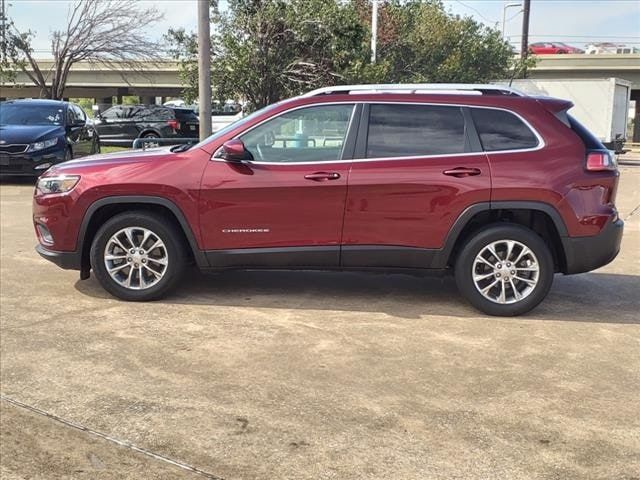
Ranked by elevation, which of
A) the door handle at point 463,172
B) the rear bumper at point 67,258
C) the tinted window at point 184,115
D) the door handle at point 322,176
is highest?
the tinted window at point 184,115

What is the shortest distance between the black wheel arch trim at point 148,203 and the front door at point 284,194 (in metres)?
0.11

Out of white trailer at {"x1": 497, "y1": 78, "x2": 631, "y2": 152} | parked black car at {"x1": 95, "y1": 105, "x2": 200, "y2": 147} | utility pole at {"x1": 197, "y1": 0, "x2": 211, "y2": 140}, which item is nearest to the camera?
utility pole at {"x1": 197, "y1": 0, "x2": 211, "y2": 140}

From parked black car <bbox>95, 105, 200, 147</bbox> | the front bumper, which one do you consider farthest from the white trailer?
the front bumper

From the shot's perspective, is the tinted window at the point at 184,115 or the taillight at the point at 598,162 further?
the tinted window at the point at 184,115

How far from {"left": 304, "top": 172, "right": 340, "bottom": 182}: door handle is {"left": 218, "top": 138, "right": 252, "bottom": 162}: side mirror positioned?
1.71 ft

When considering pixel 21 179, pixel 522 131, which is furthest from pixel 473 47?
pixel 522 131

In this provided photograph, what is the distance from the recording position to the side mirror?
17.1ft

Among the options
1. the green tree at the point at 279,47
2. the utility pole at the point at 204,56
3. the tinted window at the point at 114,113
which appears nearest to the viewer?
the utility pole at the point at 204,56

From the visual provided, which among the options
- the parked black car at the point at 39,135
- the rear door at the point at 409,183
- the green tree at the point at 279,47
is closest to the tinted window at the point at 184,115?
the green tree at the point at 279,47

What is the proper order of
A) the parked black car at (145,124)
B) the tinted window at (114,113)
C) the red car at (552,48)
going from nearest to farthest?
the parked black car at (145,124)
the tinted window at (114,113)
the red car at (552,48)

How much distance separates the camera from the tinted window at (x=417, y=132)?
526 centimetres

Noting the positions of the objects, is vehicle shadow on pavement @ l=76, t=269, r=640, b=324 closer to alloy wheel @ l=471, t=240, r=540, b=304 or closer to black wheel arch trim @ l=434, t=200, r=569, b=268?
alloy wheel @ l=471, t=240, r=540, b=304

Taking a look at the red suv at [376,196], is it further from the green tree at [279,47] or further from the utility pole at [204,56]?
the green tree at [279,47]

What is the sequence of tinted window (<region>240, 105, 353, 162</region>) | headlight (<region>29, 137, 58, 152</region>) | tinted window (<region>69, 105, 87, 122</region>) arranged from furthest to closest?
tinted window (<region>69, 105, 87, 122</region>) → headlight (<region>29, 137, 58, 152</region>) → tinted window (<region>240, 105, 353, 162</region>)
